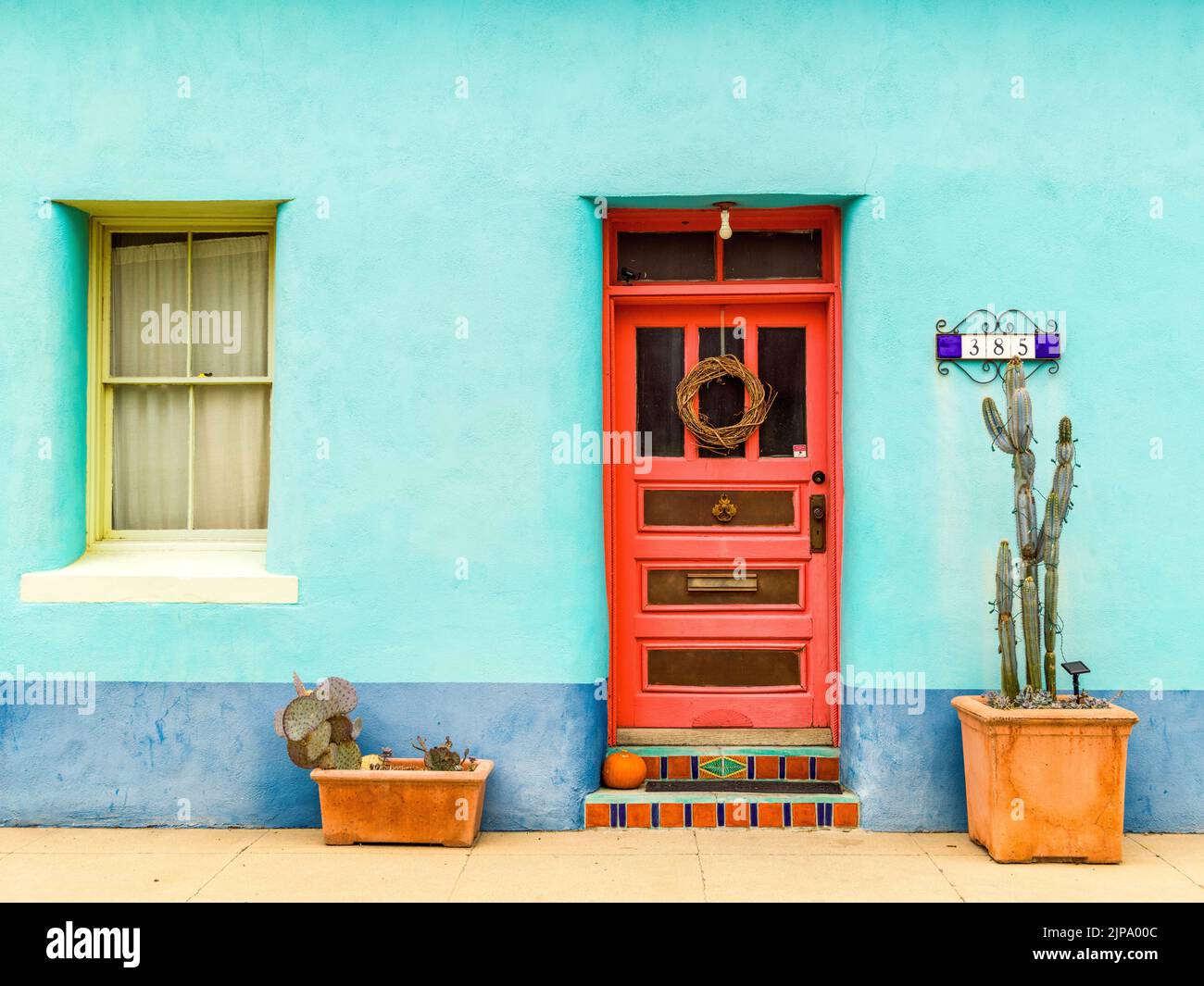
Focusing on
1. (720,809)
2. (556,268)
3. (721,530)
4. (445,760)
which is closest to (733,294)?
(556,268)

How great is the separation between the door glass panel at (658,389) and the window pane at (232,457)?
6.09 feet

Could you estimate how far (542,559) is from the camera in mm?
5320

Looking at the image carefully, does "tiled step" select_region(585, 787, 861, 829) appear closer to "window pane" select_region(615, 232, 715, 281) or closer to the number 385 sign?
the number 385 sign

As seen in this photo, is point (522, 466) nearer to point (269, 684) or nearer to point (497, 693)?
point (497, 693)

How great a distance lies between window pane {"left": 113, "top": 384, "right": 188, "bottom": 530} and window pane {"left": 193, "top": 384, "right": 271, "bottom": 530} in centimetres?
11

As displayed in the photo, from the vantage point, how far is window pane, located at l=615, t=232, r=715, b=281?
5.67 metres

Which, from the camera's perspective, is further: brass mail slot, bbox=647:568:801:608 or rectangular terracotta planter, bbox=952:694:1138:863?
brass mail slot, bbox=647:568:801:608

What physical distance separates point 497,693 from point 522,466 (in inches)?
42.0

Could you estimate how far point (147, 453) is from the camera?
224 inches

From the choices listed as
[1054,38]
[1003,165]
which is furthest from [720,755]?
[1054,38]

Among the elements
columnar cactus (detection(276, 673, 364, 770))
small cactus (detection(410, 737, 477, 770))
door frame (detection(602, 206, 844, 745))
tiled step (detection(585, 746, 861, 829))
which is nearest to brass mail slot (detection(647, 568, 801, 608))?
door frame (detection(602, 206, 844, 745))

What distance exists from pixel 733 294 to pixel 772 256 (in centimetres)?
29

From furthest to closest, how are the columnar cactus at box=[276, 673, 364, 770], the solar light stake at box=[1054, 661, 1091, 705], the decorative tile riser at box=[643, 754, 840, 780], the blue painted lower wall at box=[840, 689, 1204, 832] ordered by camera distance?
the decorative tile riser at box=[643, 754, 840, 780], the blue painted lower wall at box=[840, 689, 1204, 832], the columnar cactus at box=[276, 673, 364, 770], the solar light stake at box=[1054, 661, 1091, 705]

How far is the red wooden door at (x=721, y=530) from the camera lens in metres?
5.66
